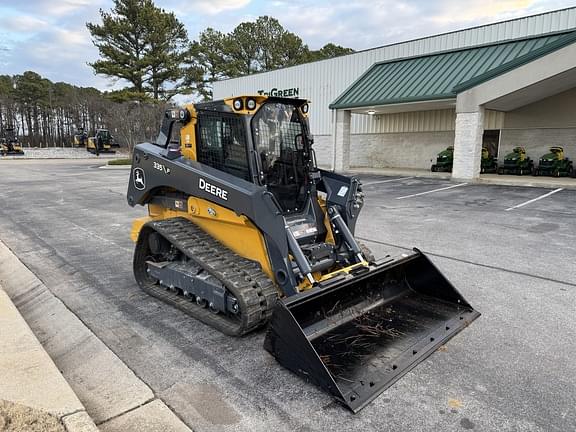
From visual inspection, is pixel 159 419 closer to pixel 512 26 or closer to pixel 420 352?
pixel 420 352

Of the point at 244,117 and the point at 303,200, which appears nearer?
the point at 244,117

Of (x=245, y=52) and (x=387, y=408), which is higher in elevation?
(x=245, y=52)

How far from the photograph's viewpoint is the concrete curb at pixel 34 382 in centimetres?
250

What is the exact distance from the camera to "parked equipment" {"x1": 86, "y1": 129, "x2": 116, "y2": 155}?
1628 inches

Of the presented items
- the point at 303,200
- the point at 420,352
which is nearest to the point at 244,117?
the point at 303,200

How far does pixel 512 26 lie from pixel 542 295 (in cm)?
1752

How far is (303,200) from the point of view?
4.71m

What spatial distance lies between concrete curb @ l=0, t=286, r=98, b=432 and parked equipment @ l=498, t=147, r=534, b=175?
19566 mm

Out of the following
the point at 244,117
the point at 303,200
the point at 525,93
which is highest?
the point at 525,93

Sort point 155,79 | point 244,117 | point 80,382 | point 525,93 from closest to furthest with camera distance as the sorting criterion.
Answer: point 80,382 < point 244,117 < point 525,93 < point 155,79

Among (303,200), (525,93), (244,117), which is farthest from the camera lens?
(525,93)

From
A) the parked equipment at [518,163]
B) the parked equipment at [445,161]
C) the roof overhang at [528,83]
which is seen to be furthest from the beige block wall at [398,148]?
the roof overhang at [528,83]

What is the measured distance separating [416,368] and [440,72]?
17.3m

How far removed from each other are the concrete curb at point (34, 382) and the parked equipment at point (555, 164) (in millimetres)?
19386
